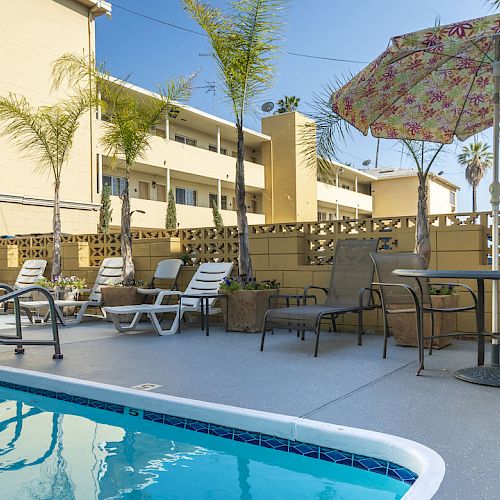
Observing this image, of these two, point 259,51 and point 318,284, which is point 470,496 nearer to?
point 318,284

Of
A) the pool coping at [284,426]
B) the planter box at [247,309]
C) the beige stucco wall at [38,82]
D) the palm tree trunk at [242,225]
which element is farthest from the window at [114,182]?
the pool coping at [284,426]

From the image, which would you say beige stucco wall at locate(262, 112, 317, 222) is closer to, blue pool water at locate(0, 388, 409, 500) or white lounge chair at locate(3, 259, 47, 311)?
white lounge chair at locate(3, 259, 47, 311)

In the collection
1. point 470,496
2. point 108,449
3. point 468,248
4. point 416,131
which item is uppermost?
point 416,131

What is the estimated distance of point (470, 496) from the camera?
6.93 ft

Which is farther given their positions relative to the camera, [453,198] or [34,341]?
[453,198]

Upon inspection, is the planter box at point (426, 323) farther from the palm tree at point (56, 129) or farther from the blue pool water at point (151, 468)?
the palm tree at point (56, 129)

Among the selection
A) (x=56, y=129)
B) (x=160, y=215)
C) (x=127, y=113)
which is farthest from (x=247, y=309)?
(x=160, y=215)

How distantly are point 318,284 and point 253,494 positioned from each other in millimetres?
4793

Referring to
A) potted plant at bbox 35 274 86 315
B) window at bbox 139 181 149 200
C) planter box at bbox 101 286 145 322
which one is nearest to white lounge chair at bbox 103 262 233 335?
planter box at bbox 101 286 145 322

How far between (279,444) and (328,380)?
1222 mm

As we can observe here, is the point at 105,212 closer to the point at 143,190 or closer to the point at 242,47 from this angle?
the point at 143,190

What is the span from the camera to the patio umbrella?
12.8 ft

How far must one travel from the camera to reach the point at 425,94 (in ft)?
16.3


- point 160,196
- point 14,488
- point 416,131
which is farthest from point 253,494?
point 160,196
